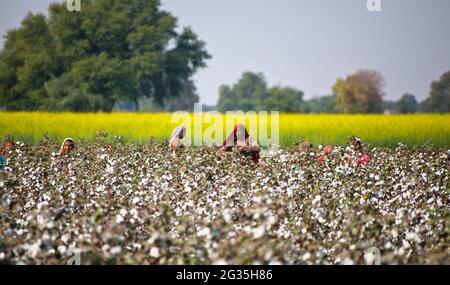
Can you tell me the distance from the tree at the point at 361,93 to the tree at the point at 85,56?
55.7ft

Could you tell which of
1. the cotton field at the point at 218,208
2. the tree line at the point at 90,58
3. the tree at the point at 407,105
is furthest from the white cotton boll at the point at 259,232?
the tree at the point at 407,105

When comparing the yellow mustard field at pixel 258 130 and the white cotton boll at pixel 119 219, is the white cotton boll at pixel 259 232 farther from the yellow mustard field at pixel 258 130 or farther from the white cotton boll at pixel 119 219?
the yellow mustard field at pixel 258 130

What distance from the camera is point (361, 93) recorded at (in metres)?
54.2

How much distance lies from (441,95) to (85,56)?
18732mm

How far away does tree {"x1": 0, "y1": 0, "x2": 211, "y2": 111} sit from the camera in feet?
120

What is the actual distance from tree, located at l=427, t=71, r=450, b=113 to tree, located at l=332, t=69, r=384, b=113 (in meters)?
A: 20.9

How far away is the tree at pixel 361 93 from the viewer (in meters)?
53.3

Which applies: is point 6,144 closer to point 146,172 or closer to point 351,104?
point 146,172

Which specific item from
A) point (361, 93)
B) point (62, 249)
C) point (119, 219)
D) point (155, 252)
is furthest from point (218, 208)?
point (361, 93)

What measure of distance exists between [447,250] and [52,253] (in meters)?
3.02

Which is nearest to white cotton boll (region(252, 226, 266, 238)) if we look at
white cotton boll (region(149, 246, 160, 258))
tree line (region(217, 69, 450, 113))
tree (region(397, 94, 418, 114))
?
white cotton boll (region(149, 246, 160, 258))

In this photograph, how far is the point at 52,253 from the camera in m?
A: 5.30

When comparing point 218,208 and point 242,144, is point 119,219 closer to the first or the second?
point 218,208
